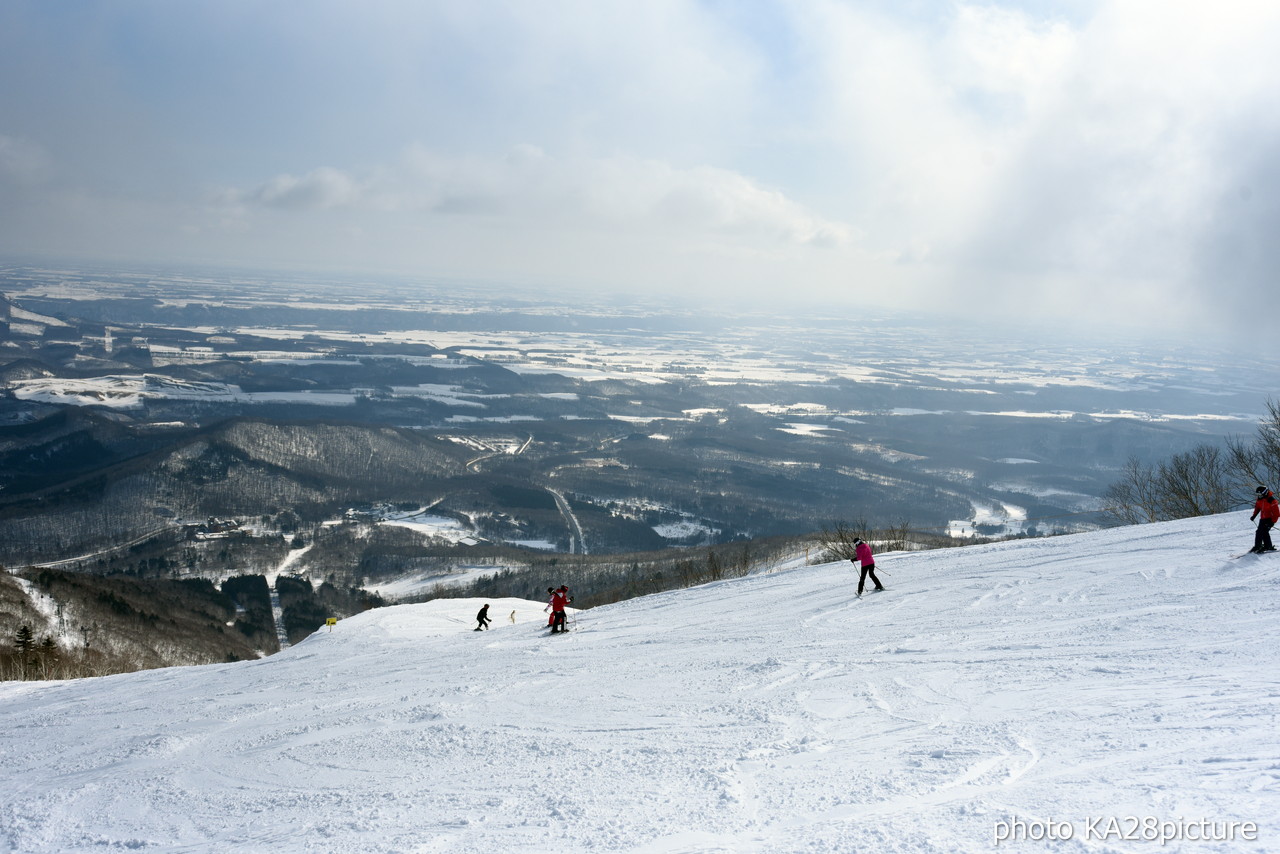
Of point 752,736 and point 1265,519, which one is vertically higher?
point 1265,519

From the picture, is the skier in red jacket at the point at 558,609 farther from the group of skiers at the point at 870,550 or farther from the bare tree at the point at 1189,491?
the bare tree at the point at 1189,491

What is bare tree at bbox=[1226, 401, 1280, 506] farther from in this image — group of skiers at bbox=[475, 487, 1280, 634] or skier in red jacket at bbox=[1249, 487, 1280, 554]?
skier in red jacket at bbox=[1249, 487, 1280, 554]

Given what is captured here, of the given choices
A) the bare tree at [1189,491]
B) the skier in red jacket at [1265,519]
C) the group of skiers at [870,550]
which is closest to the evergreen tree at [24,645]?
the group of skiers at [870,550]

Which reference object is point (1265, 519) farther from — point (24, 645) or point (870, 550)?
point (24, 645)

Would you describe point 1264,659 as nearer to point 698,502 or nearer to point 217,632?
point 217,632

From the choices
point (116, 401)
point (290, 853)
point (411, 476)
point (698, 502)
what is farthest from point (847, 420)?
point (290, 853)

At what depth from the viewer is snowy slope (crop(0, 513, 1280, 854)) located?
7.17m

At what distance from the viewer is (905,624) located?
51.3 feet

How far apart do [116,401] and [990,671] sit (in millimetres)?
192223

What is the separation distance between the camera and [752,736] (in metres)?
9.82

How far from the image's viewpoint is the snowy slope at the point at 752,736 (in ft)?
23.5

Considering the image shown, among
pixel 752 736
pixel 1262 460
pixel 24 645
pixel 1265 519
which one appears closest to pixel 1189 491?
pixel 1262 460

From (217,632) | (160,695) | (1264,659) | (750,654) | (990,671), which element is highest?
(1264,659)

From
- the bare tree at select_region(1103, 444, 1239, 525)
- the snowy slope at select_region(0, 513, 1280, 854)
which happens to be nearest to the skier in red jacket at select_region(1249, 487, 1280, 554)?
the snowy slope at select_region(0, 513, 1280, 854)
